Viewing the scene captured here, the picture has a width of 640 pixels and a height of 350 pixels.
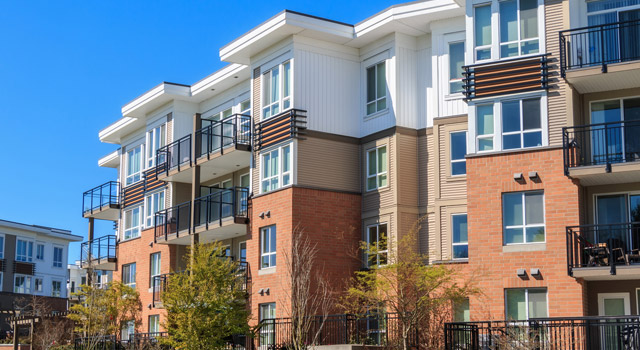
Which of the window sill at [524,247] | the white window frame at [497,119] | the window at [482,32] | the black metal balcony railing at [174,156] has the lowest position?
the window sill at [524,247]

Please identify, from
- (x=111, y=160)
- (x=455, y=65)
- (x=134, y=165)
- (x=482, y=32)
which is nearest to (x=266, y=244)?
(x=455, y=65)

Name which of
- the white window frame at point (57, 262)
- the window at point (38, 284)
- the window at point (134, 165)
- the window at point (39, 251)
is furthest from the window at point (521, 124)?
the white window frame at point (57, 262)

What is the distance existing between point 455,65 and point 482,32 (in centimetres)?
363

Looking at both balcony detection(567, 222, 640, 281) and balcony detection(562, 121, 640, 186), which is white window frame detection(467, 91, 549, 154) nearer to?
balcony detection(562, 121, 640, 186)

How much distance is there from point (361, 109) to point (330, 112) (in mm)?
1346

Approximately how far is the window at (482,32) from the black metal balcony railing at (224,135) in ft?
38.2

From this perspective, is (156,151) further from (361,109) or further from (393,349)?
(393,349)

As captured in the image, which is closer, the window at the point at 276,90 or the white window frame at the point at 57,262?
the window at the point at 276,90

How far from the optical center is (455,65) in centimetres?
3347

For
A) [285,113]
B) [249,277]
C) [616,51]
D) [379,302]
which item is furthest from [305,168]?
[616,51]

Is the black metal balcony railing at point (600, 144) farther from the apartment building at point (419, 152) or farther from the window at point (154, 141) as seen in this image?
the window at point (154, 141)

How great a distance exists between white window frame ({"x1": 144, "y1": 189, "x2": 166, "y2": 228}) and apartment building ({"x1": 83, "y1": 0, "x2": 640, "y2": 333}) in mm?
118

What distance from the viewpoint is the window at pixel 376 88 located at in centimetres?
3512

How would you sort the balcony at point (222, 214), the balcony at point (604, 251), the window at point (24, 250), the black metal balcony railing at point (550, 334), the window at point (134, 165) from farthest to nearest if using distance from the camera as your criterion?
the window at point (24, 250), the window at point (134, 165), the balcony at point (222, 214), the balcony at point (604, 251), the black metal balcony railing at point (550, 334)
